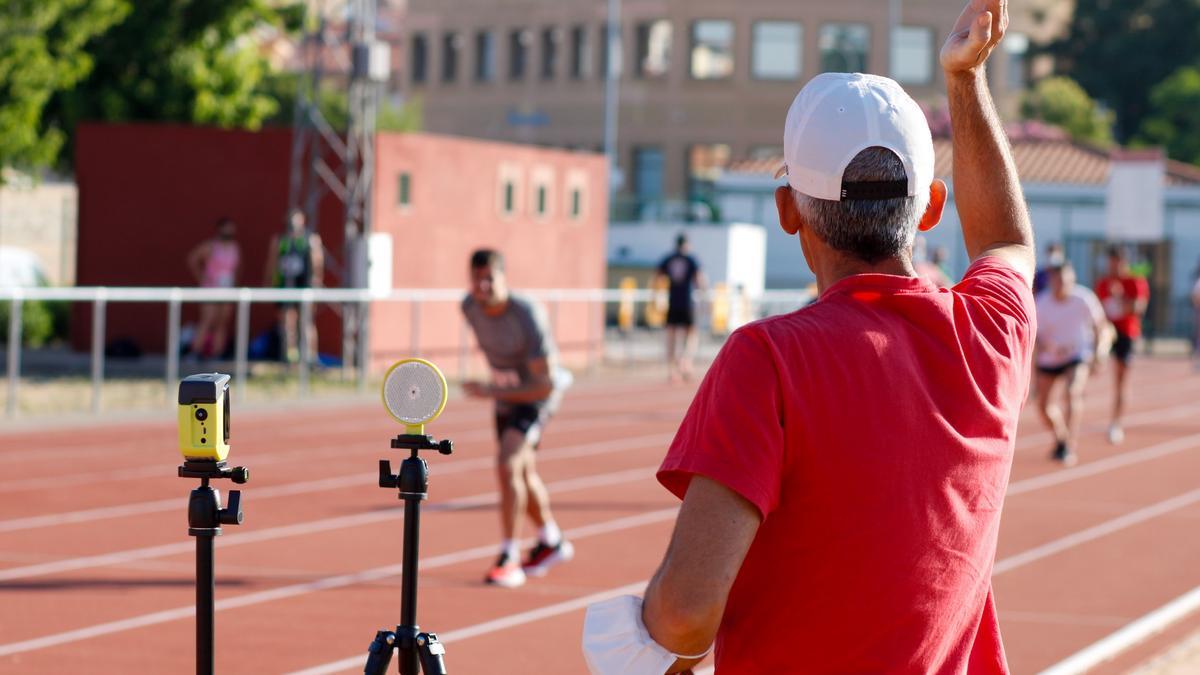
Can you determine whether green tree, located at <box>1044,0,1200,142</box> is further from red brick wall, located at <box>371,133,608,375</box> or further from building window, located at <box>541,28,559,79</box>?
red brick wall, located at <box>371,133,608,375</box>

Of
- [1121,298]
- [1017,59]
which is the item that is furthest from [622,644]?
[1017,59]

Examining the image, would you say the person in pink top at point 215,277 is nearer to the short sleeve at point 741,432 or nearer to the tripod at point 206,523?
the tripod at point 206,523

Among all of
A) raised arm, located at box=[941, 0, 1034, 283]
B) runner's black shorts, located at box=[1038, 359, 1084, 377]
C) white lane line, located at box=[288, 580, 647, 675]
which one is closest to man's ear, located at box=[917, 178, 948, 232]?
raised arm, located at box=[941, 0, 1034, 283]

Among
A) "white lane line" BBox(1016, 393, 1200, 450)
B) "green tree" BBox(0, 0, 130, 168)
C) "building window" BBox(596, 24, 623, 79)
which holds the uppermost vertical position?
"building window" BBox(596, 24, 623, 79)

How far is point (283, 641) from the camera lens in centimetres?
818

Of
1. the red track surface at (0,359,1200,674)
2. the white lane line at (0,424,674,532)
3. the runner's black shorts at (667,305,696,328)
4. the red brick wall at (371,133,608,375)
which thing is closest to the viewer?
the red track surface at (0,359,1200,674)

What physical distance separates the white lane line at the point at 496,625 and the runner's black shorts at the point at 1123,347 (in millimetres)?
10455

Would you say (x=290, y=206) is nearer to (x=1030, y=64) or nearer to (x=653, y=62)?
(x=653, y=62)

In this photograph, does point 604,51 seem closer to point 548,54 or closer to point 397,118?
point 548,54

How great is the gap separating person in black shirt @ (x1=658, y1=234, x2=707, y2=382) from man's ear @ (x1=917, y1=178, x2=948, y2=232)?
73.2 ft

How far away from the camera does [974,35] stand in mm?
3178

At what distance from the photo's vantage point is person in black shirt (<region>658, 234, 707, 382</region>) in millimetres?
25359

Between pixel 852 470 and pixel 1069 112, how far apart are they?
62893 millimetres

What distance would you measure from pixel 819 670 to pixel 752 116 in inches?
2505
